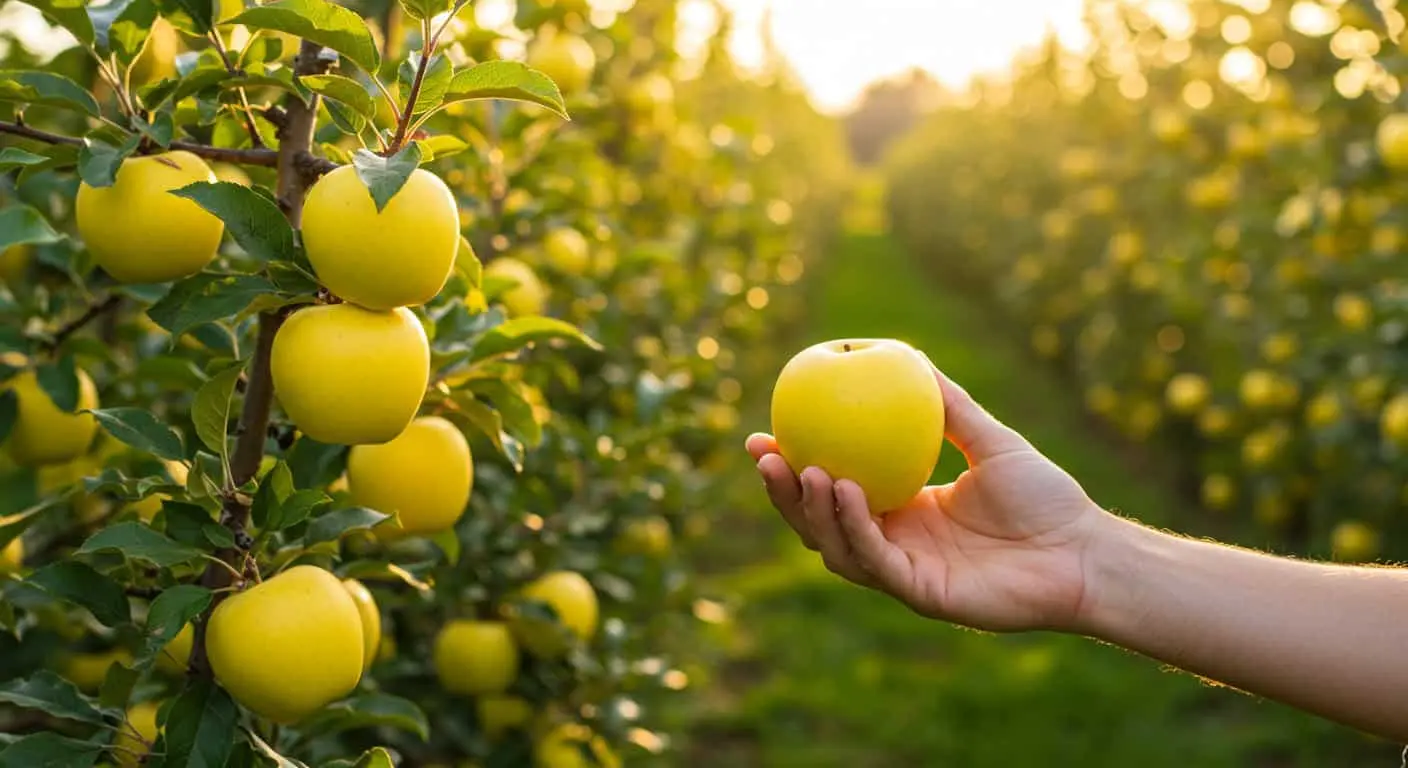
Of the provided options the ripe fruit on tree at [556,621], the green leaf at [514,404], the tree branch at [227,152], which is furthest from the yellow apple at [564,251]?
the tree branch at [227,152]

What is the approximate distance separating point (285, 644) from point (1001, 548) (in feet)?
2.90

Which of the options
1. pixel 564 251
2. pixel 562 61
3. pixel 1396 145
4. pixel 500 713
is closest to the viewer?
pixel 500 713

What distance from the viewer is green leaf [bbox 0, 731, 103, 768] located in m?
1.26

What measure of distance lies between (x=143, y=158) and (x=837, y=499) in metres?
0.83

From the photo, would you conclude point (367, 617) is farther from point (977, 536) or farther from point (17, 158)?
point (977, 536)

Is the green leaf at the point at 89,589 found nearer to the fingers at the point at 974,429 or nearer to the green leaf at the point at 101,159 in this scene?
the green leaf at the point at 101,159

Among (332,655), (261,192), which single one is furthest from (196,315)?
(332,655)

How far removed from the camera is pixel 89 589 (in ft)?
4.40

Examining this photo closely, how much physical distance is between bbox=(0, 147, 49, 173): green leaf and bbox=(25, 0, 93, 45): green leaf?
0.51 feet

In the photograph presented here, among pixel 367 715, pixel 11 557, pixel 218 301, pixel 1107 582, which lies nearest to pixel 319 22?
pixel 218 301

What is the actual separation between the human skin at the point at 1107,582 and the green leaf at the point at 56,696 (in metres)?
0.81

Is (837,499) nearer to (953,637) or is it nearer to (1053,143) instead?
(953,637)

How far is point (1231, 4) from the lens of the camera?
225 inches

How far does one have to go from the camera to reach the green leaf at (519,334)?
4.99 ft
